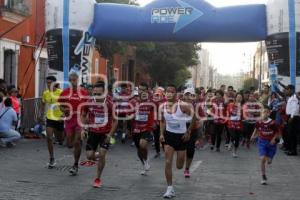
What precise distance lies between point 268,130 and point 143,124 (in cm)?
227

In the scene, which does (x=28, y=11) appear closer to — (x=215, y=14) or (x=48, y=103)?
(x=215, y=14)

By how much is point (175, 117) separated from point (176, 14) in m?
7.07

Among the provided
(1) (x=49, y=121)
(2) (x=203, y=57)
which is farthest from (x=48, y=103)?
(2) (x=203, y=57)

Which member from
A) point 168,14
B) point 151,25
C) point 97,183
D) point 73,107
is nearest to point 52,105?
point 73,107

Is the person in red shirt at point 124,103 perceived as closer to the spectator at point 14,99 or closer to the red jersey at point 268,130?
the spectator at point 14,99

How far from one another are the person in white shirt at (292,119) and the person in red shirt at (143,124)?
4439 mm

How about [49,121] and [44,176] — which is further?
[49,121]

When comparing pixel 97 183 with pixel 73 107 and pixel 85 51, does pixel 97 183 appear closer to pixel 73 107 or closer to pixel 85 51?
pixel 73 107

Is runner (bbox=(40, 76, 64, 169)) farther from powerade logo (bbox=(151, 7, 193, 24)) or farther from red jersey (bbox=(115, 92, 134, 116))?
powerade logo (bbox=(151, 7, 193, 24))

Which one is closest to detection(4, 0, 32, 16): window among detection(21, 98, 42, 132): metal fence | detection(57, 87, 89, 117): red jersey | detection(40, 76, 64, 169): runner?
detection(21, 98, 42, 132): metal fence

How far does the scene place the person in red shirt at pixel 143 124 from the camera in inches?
409

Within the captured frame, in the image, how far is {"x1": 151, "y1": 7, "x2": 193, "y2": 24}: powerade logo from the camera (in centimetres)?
1519

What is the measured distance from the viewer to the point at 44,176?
970 centimetres

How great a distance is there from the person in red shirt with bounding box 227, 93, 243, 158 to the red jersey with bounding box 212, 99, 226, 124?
224mm
